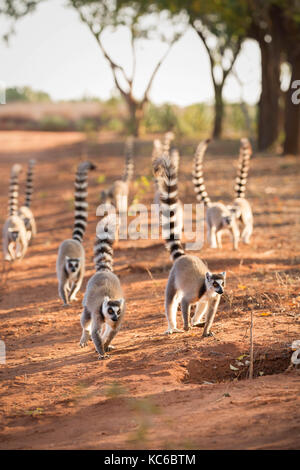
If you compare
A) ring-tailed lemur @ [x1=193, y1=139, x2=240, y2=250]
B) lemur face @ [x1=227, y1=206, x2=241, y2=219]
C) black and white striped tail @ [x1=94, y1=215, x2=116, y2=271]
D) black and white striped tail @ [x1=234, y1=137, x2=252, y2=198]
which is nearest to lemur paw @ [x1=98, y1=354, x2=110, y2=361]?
black and white striped tail @ [x1=94, y1=215, x2=116, y2=271]

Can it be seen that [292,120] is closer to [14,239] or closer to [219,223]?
[219,223]

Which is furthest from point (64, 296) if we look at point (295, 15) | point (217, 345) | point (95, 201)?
point (295, 15)

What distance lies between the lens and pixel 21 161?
26.0 m

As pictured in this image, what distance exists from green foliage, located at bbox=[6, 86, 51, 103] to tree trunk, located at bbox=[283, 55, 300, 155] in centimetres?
3403

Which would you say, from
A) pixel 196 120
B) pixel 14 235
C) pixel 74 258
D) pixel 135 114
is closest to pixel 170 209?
pixel 74 258

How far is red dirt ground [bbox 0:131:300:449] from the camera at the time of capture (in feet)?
13.5

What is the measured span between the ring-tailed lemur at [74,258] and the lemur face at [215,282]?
8.27 ft

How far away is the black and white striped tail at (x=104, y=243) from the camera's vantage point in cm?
720

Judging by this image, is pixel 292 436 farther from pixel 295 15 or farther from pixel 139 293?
pixel 295 15

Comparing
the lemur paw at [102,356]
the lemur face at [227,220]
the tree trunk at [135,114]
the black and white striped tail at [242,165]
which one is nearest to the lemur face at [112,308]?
the lemur paw at [102,356]

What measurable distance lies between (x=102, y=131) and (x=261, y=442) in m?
32.6

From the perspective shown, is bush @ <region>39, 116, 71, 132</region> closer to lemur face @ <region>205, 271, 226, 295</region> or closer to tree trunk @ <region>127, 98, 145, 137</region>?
tree trunk @ <region>127, 98, 145, 137</region>

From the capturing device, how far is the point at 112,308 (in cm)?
594

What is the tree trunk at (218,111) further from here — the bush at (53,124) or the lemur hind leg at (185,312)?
the lemur hind leg at (185,312)
